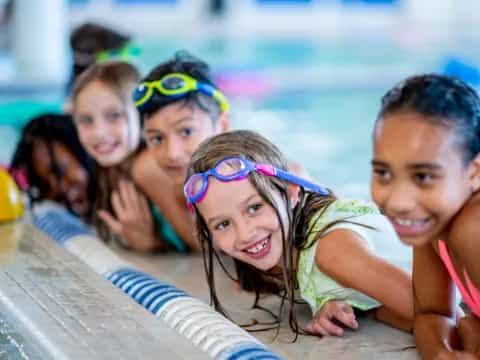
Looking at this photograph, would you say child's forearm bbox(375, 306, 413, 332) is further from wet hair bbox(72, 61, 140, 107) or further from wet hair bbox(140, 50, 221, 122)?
wet hair bbox(72, 61, 140, 107)

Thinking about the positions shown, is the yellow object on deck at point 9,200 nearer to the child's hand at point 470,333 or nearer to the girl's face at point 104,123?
the girl's face at point 104,123

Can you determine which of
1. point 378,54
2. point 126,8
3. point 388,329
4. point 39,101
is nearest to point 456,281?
point 388,329

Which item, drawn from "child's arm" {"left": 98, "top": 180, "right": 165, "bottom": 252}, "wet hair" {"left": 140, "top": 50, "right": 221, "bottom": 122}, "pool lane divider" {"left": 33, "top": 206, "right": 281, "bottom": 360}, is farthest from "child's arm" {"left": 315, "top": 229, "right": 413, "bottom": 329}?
"child's arm" {"left": 98, "top": 180, "right": 165, "bottom": 252}

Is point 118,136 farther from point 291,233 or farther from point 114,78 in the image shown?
point 291,233

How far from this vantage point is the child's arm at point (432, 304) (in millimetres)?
2719

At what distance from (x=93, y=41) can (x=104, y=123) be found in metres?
1.47

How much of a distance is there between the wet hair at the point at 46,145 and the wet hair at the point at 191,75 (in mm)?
1049

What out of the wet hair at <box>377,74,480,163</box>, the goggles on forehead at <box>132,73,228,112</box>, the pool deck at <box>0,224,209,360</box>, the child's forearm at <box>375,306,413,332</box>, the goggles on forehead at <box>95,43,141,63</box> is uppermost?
the wet hair at <box>377,74,480,163</box>

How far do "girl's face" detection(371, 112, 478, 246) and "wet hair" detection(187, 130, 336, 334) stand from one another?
75 centimetres

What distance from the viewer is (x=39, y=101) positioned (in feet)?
34.1

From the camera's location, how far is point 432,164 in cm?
224

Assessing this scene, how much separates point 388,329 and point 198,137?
1270 mm

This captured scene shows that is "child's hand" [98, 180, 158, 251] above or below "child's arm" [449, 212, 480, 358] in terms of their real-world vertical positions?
below

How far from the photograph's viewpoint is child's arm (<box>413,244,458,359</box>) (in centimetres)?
272
